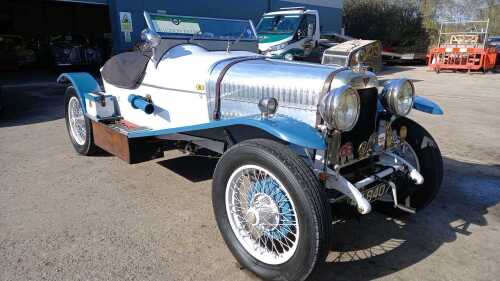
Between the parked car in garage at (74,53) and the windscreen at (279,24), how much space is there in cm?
713

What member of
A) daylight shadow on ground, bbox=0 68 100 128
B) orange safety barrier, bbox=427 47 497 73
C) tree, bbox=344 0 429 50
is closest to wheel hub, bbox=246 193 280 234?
daylight shadow on ground, bbox=0 68 100 128

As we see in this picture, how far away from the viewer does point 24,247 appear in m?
2.97

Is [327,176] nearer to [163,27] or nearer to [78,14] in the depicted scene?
[163,27]

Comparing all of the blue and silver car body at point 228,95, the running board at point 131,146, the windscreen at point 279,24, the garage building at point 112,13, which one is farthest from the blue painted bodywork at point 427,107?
the garage building at point 112,13

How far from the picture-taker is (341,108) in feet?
8.26

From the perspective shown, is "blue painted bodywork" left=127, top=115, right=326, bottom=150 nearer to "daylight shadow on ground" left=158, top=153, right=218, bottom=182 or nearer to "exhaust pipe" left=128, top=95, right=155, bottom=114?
"exhaust pipe" left=128, top=95, right=155, bottom=114

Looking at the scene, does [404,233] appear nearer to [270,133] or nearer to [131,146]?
[270,133]

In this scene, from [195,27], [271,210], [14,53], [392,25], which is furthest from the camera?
[392,25]

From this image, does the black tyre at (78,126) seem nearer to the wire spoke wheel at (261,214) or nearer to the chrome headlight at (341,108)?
the wire spoke wheel at (261,214)

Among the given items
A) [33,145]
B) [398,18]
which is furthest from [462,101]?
[398,18]

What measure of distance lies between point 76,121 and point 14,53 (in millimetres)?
13829

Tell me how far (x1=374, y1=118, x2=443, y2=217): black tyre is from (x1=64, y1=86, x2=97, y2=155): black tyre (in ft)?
11.3

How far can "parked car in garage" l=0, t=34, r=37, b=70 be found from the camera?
1611 cm

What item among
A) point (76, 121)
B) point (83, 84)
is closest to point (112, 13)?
point (76, 121)
